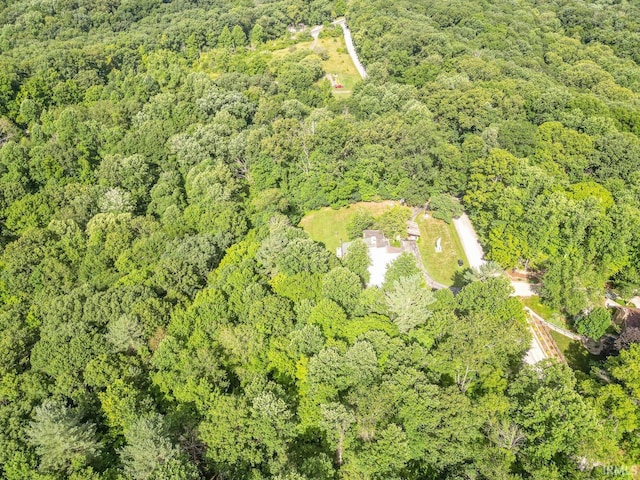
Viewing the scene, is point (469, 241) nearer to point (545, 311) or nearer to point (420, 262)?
point (420, 262)

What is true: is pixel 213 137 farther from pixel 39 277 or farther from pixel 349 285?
pixel 349 285

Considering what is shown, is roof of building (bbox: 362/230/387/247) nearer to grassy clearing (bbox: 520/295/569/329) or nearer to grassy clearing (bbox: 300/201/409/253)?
grassy clearing (bbox: 300/201/409/253)

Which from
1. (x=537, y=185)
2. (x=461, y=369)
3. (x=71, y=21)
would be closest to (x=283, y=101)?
(x=537, y=185)

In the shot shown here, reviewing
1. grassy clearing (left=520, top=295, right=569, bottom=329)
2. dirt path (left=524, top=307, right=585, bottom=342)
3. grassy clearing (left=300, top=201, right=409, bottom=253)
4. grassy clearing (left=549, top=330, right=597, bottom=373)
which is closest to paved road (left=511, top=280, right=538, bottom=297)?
grassy clearing (left=520, top=295, right=569, bottom=329)

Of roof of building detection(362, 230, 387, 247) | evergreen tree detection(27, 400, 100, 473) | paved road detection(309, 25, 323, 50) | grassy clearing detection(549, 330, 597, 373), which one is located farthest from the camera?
paved road detection(309, 25, 323, 50)

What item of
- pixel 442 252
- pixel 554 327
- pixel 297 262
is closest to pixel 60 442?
pixel 297 262

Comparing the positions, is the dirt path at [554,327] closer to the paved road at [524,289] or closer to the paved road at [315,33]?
the paved road at [524,289]

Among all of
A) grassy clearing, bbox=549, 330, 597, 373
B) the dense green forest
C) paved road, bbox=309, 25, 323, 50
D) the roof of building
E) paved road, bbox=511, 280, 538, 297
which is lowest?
paved road, bbox=511, 280, 538, 297
